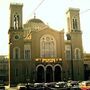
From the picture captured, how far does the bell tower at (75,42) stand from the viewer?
63697 millimetres

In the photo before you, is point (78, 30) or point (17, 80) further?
point (78, 30)

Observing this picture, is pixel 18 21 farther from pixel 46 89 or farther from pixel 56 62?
pixel 46 89

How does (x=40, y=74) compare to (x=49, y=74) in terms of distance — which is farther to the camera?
(x=49, y=74)

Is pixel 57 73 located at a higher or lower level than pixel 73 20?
lower

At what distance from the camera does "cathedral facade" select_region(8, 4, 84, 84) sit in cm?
6053

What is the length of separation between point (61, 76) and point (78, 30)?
453 inches

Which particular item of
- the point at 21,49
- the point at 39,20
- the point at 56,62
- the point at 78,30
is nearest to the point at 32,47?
the point at 21,49

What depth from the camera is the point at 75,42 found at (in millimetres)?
65062

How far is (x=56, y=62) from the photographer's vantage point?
205 feet

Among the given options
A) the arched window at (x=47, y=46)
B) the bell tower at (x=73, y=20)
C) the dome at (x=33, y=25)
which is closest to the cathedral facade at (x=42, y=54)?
the arched window at (x=47, y=46)

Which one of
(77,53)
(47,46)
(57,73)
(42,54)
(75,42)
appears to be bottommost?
(57,73)

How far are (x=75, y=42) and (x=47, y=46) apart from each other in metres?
6.71

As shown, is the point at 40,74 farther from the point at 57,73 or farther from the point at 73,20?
the point at 73,20

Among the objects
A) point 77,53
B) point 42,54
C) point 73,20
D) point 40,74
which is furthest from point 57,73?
point 73,20
